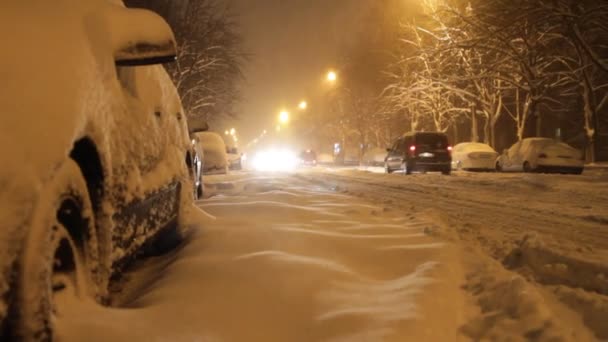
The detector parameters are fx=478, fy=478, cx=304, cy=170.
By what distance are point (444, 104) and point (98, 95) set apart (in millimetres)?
29884

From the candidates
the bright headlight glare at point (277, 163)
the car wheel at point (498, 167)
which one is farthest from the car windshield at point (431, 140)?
the bright headlight glare at point (277, 163)

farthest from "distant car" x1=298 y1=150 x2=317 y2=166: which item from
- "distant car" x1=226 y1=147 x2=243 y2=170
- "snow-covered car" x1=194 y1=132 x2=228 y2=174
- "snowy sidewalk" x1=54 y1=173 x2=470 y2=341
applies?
"snowy sidewalk" x1=54 y1=173 x2=470 y2=341

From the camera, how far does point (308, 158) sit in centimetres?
4319

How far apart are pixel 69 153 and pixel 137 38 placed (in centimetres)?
105

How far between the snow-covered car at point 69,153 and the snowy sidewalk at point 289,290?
0.29 metres

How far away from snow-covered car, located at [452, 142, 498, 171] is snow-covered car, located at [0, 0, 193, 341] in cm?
1957

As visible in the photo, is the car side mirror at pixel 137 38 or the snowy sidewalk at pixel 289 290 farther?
the car side mirror at pixel 137 38

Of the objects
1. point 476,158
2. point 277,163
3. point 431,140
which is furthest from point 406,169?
point 277,163

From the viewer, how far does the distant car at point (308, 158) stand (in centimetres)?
4262

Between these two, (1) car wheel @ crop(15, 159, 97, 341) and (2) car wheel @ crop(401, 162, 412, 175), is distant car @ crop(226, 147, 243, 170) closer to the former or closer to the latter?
(2) car wheel @ crop(401, 162, 412, 175)

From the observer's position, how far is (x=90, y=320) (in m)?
2.22

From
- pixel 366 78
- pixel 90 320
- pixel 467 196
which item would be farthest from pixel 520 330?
pixel 366 78

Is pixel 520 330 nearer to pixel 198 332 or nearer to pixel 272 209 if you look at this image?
pixel 198 332

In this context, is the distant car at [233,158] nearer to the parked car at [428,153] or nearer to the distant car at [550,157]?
the parked car at [428,153]
